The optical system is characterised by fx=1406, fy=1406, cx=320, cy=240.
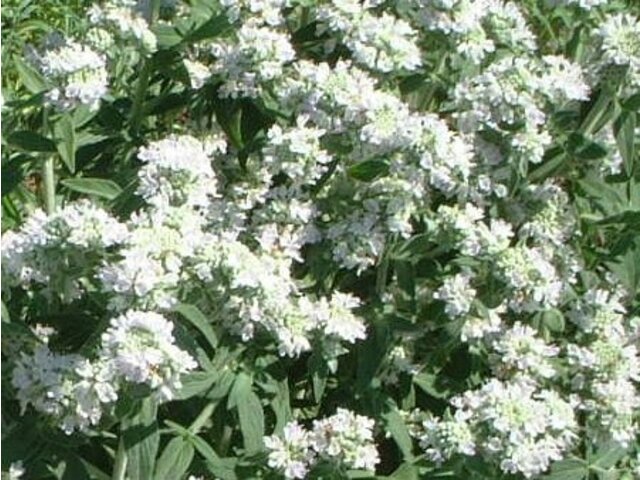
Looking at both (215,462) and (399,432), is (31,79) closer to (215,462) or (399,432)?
(215,462)

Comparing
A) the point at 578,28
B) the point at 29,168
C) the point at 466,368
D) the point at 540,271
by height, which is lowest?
the point at 466,368

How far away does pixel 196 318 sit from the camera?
296cm

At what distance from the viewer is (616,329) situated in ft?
11.6

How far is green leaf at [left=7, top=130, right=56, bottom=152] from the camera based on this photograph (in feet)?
10.7

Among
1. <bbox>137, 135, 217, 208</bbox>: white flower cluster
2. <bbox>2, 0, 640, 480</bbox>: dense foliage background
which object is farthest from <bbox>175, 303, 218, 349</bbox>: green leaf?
<bbox>137, 135, 217, 208</bbox>: white flower cluster

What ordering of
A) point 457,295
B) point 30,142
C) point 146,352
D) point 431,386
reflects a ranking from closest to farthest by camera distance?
point 146,352, point 30,142, point 457,295, point 431,386

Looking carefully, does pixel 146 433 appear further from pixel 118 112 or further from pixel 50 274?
pixel 118 112

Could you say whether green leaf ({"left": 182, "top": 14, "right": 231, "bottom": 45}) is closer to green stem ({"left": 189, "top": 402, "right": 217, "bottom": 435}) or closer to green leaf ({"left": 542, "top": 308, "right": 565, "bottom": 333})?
green stem ({"left": 189, "top": 402, "right": 217, "bottom": 435})

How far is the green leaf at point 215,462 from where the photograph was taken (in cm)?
320

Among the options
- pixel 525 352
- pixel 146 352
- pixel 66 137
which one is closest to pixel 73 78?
pixel 66 137

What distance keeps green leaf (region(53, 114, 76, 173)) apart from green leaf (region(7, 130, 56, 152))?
47 millimetres

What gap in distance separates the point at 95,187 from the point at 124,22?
16.0 inches

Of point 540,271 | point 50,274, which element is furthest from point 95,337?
point 540,271

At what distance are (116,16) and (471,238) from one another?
1.01 meters
